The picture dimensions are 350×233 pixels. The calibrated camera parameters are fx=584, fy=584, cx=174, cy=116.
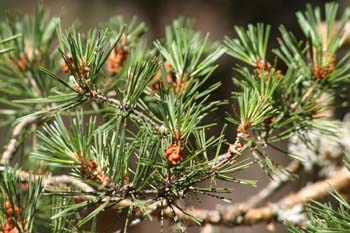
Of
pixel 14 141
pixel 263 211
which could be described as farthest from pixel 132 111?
pixel 263 211

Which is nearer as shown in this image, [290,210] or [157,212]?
[157,212]

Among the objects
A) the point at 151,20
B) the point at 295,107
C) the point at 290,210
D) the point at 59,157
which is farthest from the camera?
the point at 151,20

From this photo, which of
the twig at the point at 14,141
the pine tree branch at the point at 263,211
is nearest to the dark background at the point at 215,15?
the pine tree branch at the point at 263,211

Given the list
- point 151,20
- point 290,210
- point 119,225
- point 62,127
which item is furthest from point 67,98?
point 151,20

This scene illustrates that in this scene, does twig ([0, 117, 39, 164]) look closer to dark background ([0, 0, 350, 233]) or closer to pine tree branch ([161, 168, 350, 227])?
pine tree branch ([161, 168, 350, 227])

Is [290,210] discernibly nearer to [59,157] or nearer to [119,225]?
[119,225]

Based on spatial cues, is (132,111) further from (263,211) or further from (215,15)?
(215,15)

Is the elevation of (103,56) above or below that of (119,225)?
above

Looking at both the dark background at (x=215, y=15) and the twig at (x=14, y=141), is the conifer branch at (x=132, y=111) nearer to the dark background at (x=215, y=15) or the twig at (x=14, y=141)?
the twig at (x=14, y=141)
